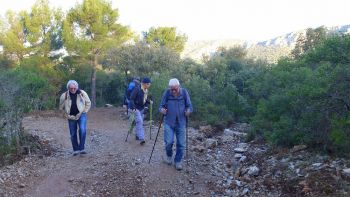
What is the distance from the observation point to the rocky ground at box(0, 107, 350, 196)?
20.8 ft

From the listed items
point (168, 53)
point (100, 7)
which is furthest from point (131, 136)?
point (100, 7)

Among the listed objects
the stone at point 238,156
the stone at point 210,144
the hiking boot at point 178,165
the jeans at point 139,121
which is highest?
the jeans at point 139,121

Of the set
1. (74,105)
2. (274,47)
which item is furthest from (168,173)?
(274,47)

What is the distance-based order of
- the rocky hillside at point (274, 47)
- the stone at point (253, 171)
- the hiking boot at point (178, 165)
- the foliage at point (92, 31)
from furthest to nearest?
the rocky hillside at point (274, 47), the foliage at point (92, 31), the hiking boot at point (178, 165), the stone at point (253, 171)

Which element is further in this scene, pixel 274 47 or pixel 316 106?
pixel 274 47

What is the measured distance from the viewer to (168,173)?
24.6 feet

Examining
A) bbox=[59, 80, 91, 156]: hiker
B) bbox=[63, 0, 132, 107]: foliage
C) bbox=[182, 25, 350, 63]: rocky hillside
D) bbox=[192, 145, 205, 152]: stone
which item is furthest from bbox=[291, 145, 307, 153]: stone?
bbox=[63, 0, 132, 107]: foliage

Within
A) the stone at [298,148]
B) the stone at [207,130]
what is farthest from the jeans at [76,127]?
the stone at [207,130]

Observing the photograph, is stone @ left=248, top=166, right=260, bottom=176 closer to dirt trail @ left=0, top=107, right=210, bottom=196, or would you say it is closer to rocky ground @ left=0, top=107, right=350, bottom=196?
rocky ground @ left=0, top=107, right=350, bottom=196

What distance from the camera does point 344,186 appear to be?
558cm

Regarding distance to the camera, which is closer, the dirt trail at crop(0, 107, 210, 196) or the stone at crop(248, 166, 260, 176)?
Answer: the dirt trail at crop(0, 107, 210, 196)

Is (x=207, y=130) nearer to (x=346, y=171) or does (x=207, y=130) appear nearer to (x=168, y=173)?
(x=168, y=173)

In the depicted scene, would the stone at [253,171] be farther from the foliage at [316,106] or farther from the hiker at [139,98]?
the hiker at [139,98]

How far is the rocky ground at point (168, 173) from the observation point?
634 centimetres
